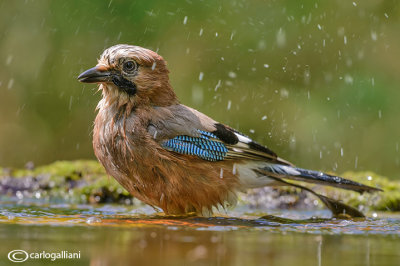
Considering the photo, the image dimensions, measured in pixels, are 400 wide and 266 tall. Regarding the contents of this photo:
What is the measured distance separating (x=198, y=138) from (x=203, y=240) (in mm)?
2032

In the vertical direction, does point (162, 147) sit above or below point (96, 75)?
below

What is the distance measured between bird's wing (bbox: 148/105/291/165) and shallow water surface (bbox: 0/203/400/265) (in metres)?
0.73

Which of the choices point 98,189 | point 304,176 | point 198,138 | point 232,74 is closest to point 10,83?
point 232,74

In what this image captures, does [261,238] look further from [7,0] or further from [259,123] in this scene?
[7,0]

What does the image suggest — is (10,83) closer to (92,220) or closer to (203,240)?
(92,220)

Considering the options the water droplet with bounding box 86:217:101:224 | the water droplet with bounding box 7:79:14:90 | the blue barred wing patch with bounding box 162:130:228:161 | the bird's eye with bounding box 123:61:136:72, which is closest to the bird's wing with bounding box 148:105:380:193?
the blue barred wing patch with bounding box 162:130:228:161

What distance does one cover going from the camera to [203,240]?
3.88 meters

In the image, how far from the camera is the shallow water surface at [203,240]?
131 inches

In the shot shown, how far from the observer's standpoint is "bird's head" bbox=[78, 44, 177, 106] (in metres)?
5.75

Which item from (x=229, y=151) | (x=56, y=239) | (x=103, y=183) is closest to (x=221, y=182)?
(x=229, y=151)

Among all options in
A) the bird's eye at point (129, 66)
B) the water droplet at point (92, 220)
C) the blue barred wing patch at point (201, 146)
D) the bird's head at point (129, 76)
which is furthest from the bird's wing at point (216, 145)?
the water droplet at point (92, 220)

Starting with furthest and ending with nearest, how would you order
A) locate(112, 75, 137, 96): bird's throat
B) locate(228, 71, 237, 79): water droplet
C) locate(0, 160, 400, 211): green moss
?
locate(228, 71, 237, 79): water droplet
locate(0, 160, 400, 211): green moss
locate(112, 75, 137, 96): bird's throat

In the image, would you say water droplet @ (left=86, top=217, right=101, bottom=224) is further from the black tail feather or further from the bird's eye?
the black tail feather

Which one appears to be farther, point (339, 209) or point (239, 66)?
point (239, 66)
